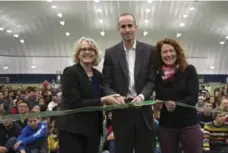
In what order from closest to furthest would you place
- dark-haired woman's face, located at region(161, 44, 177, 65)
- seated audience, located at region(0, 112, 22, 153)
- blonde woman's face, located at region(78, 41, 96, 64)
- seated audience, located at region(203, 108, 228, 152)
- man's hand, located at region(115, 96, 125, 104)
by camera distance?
man's hand, located at region(115, 96, 125, 104) < blonde woman's face, located at region(78, 41, 96, 64) < dark-haired woman's face, located at region(161, 44, 177, 65) < seated audience, located at region(203, 108, 228, 152) < seated audience, located at region(0, 112, 22, 153)

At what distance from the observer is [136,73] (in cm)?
280

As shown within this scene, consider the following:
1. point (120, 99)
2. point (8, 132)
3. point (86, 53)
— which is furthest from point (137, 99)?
point (8, 132)

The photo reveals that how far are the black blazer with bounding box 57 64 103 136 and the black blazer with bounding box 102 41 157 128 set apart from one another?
0.57 ft

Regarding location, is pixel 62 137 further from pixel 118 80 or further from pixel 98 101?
pixel 118 80

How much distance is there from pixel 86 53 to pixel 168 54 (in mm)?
768

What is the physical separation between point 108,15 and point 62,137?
13483 millimetres

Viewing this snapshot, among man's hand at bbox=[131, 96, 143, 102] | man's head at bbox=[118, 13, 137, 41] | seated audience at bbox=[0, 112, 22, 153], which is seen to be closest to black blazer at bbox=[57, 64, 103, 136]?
man's hand at bbox=[131, 96, 143, 102]

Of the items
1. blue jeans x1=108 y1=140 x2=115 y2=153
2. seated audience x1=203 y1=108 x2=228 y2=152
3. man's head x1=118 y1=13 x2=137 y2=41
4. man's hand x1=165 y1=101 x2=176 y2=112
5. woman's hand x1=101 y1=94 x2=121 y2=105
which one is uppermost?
man's head x1=118 y1=13 x2=137 y2=41

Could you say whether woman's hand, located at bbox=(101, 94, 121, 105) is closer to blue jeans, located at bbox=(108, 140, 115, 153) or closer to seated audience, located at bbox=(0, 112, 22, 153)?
blue jeans, located at bbox=(108, 140, 115, 153)

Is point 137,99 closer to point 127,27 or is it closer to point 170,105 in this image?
point 170,105

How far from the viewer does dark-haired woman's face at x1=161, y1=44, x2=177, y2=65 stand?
2959 millimetres

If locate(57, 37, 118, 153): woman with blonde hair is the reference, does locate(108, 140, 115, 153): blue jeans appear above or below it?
below

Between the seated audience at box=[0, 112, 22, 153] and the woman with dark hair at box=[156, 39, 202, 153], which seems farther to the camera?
the seated audience at box=[0, 112, 22, 153]

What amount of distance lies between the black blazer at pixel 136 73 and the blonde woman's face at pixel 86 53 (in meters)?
0.16
